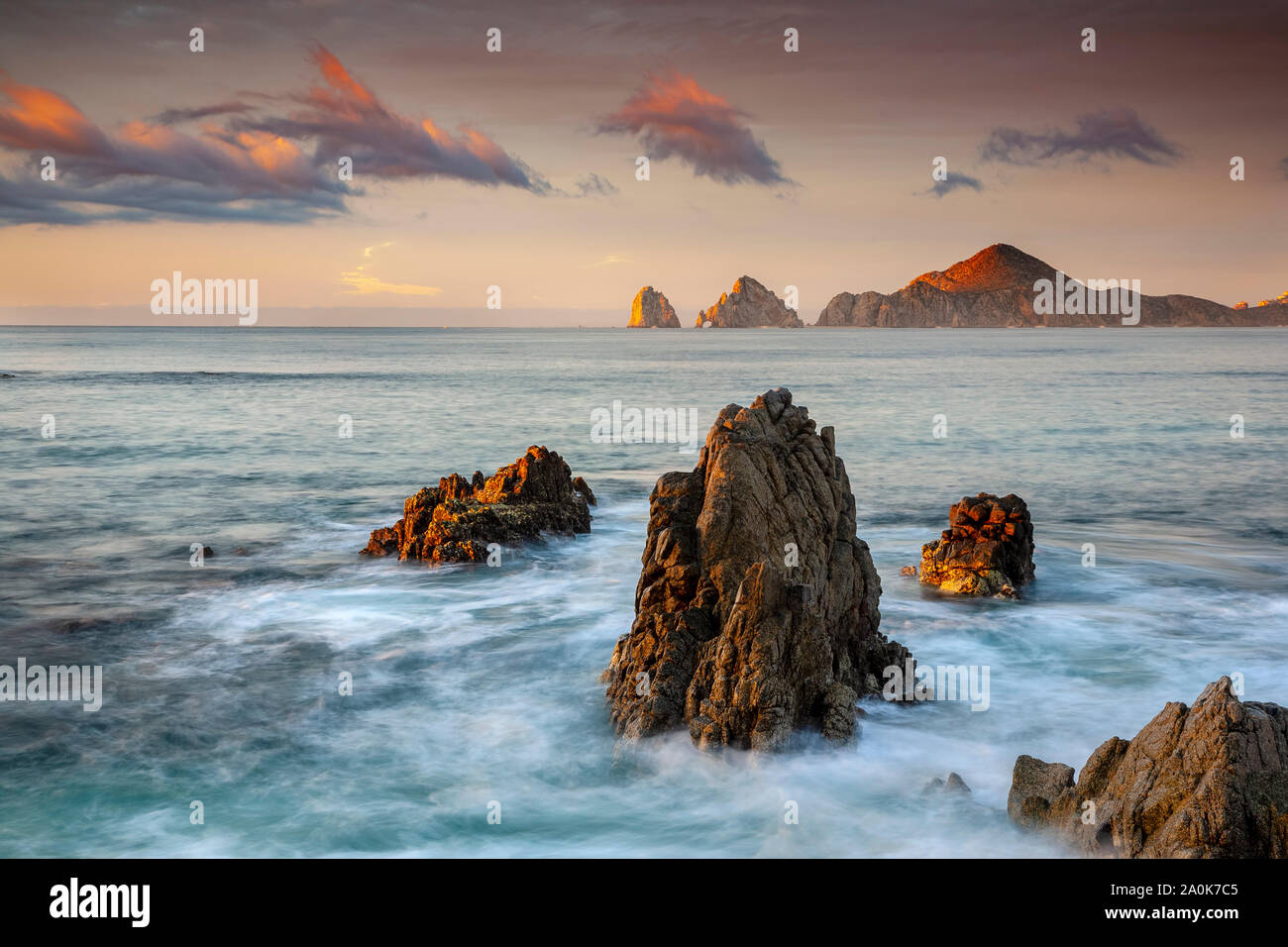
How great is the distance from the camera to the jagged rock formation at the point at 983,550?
58.7 ft

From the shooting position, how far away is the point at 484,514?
68.9ft

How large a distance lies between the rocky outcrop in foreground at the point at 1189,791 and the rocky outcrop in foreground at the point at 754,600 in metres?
2.84

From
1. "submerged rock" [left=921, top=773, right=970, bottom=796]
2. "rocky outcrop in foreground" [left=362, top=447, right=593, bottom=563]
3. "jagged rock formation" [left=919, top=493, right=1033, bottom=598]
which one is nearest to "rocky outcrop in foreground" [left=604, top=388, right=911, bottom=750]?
"submerged rock" [left=921, top=773, right=970, bottom=796]

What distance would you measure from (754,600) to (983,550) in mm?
8803

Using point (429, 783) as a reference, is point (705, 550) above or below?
above

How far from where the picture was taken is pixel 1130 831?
8062mm

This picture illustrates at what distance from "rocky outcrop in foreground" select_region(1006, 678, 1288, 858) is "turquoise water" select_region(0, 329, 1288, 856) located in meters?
0.64

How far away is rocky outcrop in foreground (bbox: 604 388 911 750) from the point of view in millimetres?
10914

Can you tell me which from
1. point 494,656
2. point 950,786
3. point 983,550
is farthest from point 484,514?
point 950,786

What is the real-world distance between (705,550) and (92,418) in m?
48.7

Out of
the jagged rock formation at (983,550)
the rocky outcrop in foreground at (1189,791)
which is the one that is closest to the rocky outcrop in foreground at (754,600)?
the rocky outcrop in foreground at (1189,791)

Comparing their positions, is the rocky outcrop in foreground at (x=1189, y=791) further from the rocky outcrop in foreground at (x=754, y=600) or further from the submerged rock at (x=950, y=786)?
the rocky outcrop in foreground at (x=754, y=600)
